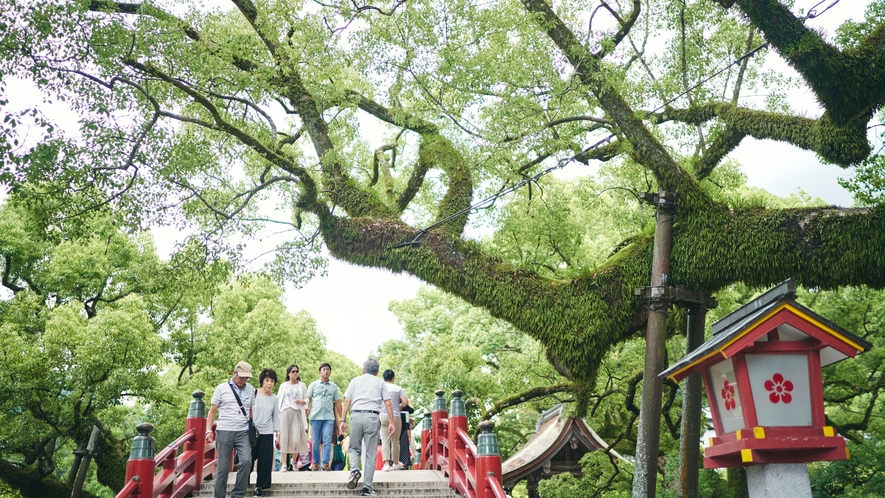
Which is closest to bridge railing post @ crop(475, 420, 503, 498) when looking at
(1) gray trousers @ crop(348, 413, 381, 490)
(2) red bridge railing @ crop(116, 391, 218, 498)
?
(1) gray trousers @ crop(348, 413, 381, 490)

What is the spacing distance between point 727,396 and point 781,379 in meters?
0.52

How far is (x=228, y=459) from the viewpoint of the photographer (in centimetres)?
717

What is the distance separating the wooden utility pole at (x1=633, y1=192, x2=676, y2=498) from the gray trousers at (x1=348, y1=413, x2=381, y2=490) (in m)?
3.13

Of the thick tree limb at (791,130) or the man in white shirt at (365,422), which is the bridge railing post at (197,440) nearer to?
the man in white shirt at (365,422)

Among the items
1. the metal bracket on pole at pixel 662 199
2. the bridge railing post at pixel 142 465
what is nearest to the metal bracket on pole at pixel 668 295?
the metal bracket on pole at pixel 662 199

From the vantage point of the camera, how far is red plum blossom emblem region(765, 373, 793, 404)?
589 cm

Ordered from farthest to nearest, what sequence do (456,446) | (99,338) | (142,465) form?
(99,338) < (456,446) < (142,465)

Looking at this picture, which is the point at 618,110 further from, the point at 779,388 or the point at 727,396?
the point at 779,388

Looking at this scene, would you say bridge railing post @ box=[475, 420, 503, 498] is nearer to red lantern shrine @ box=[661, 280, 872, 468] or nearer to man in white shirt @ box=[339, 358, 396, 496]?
man in white shirt @ box=[339, 358, 396, 496]

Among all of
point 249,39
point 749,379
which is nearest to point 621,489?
point 749,379

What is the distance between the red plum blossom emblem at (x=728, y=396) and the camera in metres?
6.23

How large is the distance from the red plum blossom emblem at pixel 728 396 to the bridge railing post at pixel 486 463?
84.4 inches

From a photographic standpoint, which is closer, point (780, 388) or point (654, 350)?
point (780, 388)

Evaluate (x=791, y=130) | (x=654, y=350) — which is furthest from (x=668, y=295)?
(x=791, y=130)
